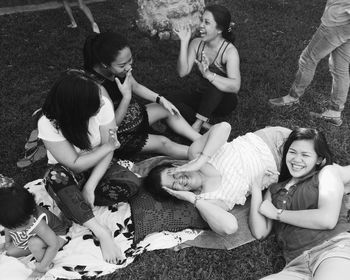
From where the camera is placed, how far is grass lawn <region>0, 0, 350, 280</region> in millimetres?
3018

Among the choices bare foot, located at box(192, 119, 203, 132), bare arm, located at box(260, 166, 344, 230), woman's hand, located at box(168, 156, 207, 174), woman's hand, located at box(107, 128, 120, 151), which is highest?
bare arm, located at box(260, 166, 344, 230)

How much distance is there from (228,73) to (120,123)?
128 cm

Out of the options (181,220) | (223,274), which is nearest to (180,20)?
(181,220)

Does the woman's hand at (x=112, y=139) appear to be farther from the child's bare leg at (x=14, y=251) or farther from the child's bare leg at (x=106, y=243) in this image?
the child's bare leg at (x=14, y=251)

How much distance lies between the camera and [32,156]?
12.6 feet

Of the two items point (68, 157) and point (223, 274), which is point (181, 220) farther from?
point (68, 157)

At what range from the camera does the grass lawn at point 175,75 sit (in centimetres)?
302

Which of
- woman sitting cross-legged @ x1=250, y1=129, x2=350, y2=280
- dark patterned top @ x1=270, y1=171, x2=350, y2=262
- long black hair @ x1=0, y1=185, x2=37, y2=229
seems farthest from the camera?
dark patterned top @ x1=270, y1=171, x2=350, y2=262

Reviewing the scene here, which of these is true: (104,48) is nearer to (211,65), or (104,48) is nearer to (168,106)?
(168,106)

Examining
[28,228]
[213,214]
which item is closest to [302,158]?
[213,214]

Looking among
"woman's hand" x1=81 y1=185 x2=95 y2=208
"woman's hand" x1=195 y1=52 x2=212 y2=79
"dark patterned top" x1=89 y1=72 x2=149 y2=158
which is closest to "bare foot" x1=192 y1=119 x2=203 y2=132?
"woman's hand" x1=195 y1=52 x2=212 y2=79

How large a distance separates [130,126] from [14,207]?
140 cm

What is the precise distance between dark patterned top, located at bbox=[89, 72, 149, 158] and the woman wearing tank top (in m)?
0.62

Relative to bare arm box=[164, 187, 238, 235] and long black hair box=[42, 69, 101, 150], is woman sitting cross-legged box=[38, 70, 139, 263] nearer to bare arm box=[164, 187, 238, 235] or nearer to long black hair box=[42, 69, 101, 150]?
long black hair box=[42, 69, 101, 150]
